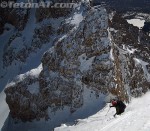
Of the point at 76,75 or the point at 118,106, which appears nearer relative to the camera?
the point at 118,106

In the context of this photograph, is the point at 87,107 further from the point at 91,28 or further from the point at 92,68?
the point at 91,28

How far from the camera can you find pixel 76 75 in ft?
111

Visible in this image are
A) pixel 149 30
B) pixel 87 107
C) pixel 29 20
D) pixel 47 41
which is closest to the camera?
pixel 87 107

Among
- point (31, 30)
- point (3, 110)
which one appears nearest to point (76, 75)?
point (3, 110)

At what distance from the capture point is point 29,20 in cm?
4700

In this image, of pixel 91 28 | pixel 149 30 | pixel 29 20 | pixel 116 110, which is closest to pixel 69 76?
pixel 91 28

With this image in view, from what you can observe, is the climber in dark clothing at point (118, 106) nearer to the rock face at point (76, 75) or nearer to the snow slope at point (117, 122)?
the snow slope at point (117, 122)

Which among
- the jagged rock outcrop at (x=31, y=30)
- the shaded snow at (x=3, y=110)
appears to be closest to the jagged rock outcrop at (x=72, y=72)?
the shaded snow at (x=3, y=110)

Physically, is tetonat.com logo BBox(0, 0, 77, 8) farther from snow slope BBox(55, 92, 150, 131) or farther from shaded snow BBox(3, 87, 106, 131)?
snow slope BBox(55, 92, 150, 131)

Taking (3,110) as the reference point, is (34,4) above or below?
above

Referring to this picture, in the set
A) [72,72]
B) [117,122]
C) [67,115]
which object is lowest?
[67,115]

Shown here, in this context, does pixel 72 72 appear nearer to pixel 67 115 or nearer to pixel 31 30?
pixel 67 115

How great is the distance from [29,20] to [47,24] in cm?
411

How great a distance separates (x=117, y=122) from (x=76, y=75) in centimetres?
793
